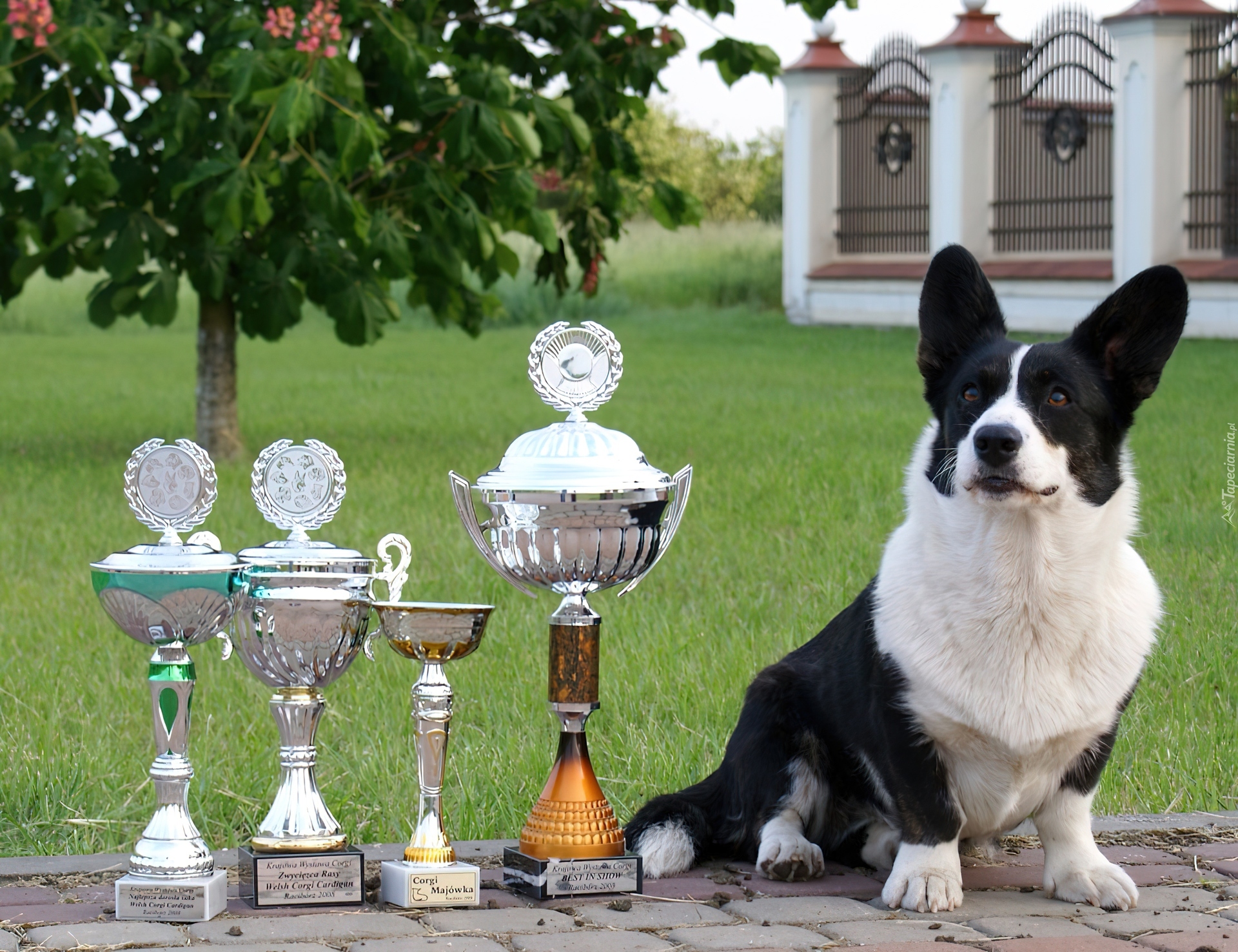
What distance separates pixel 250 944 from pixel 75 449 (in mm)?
9040

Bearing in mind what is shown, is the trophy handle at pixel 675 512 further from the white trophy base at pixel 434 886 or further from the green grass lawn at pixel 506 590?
the green grass lawn at pixel 506 590

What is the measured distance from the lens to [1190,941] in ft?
9.28

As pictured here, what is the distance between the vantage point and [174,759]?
3041mm

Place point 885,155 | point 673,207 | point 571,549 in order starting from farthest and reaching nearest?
1. point 885,155
2. point 673,207
3. point 571,549

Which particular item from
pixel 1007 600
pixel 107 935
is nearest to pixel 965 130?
pixel 1007 600

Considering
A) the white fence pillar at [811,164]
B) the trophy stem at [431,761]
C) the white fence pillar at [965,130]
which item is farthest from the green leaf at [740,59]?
the white fence pillar at [811,164]

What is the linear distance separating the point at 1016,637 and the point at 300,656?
1.44 metres

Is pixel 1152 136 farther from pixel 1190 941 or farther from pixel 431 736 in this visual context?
pixel 431 736

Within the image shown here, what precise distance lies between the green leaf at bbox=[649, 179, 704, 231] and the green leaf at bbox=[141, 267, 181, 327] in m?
3.21

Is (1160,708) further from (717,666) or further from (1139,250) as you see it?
(1139,250)

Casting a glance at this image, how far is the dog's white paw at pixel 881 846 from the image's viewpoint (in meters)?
3.33

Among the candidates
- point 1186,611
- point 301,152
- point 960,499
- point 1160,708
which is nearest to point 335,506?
point 960,499

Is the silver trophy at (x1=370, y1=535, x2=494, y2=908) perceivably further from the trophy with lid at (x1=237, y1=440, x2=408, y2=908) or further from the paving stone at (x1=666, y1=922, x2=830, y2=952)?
the paving stone at (x1=666, y1=922, x2=830, y2=952)

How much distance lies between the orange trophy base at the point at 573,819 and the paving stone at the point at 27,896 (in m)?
0.96
